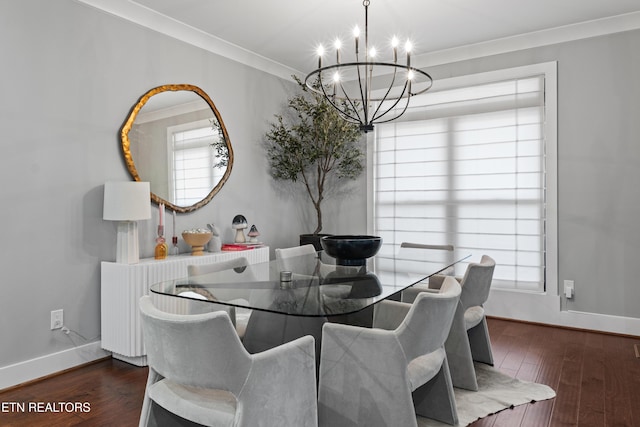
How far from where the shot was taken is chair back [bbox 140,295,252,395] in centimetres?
141

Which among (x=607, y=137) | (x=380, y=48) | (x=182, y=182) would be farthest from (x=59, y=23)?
(x=607, y=137)

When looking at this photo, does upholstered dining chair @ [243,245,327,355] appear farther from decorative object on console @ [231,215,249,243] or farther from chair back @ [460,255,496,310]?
decorative object on console @ [231,215,249,243]

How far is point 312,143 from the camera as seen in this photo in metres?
4.95

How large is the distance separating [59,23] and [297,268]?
2279mm

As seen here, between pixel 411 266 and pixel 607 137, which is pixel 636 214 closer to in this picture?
pixel 607 137

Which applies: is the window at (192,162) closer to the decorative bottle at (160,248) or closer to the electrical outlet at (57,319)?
the decorative bottle at (160,248)

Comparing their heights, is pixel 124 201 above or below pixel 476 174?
below

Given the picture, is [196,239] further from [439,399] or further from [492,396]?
[492,396]

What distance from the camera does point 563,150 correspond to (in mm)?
4023

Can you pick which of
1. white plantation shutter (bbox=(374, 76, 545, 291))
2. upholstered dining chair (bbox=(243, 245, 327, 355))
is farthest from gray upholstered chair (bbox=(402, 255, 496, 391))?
white plantation shutter (bbox=(374, 76, 545, 291))

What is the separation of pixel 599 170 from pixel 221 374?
3.75 meters

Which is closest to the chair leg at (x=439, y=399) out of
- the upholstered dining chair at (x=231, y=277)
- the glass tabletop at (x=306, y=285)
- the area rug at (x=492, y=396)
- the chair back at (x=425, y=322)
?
the area rug at (x=492, y=396)

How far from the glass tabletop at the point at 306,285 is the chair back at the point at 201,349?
271 millimetres

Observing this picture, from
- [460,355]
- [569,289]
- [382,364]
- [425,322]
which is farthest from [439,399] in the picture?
[569,289]
